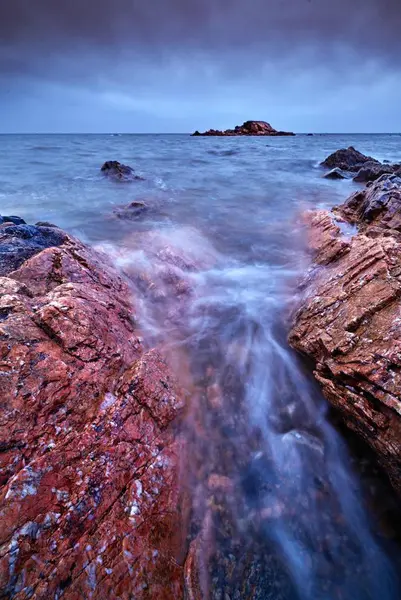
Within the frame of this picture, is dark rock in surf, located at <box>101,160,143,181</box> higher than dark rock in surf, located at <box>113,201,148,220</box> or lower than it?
higher

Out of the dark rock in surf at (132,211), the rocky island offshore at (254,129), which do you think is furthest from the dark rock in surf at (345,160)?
the rocky island offshore at (254,129)

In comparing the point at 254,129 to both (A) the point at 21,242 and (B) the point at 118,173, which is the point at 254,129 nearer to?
(B) the point at 118,173

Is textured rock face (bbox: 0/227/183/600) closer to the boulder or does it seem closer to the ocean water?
the ocean water

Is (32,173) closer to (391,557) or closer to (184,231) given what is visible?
(184,231)

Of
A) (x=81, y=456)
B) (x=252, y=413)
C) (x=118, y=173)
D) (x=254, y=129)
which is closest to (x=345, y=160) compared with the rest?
(x=118, y=173)

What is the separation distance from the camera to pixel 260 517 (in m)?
3.01

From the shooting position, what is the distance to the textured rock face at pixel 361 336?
9.55 feet

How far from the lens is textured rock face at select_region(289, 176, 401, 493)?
2912 mm

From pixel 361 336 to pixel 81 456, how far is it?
125 inches

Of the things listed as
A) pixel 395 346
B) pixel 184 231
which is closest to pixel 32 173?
pixel 184 231

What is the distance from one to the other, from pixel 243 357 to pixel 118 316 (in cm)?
204

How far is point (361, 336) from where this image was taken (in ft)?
11.5

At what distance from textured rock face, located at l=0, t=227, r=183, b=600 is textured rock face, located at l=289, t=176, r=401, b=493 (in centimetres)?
192

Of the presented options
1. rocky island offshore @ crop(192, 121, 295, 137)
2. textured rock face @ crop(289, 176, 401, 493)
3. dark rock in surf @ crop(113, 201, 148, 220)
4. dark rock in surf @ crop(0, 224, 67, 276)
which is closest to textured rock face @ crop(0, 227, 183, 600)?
dark rock in surf @ crop(0, 224, 67, 276)
